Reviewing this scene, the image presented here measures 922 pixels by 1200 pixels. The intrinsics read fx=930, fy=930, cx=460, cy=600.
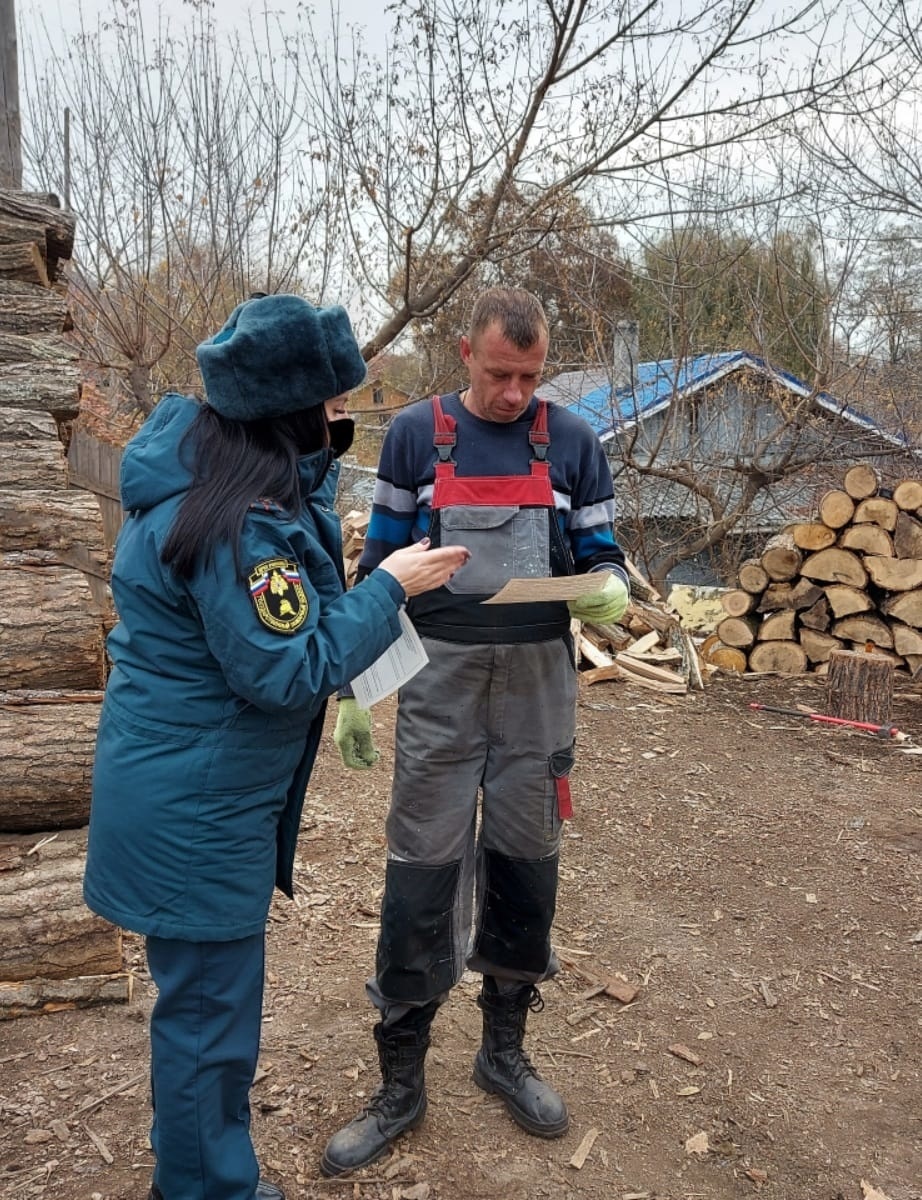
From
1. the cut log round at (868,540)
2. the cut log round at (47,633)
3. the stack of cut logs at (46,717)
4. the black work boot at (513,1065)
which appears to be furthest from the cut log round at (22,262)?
the cut log round at (868,540)

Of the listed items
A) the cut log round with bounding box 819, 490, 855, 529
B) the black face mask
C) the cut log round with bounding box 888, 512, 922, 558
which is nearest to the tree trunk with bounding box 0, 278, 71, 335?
the black face mask

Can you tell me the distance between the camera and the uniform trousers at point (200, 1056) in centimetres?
180

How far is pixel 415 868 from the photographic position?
2.39 meters

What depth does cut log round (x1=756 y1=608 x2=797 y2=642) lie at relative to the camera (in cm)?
822

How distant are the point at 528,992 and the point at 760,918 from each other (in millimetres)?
1621

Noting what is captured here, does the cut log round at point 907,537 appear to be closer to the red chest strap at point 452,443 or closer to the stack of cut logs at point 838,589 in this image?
the stack of cut logs at point 838,589

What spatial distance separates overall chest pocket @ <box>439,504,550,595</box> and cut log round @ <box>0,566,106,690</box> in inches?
63.4

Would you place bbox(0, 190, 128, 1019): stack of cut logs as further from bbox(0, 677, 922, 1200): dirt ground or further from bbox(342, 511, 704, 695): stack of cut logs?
bbox(342, 511, 704, 695): stack of cut logs

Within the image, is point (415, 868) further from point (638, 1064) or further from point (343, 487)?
point (343, 487)

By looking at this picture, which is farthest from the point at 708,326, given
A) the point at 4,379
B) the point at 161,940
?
the point at 161,940

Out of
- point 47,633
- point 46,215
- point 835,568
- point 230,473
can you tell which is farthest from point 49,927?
point 835,568

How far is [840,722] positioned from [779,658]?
1.64 meters

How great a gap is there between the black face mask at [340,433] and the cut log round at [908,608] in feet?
23.2

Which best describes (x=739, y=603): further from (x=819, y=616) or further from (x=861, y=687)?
(x=861, y=687)
